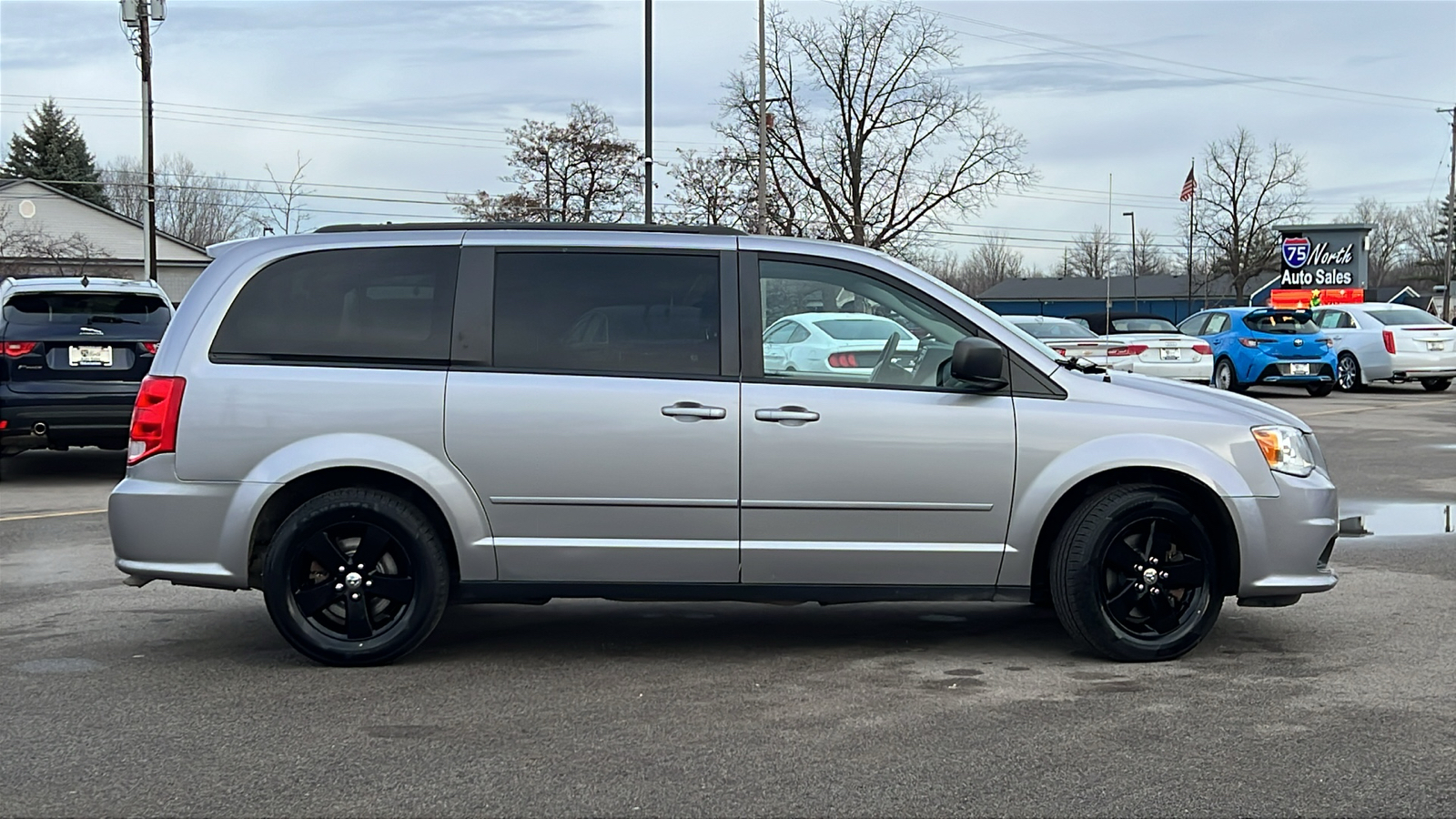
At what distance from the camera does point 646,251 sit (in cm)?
585

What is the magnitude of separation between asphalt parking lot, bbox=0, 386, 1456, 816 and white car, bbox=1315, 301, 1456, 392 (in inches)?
775

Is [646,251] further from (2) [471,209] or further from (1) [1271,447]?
(2) [471,209]

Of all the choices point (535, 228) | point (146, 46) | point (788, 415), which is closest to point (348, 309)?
point (535, 228)

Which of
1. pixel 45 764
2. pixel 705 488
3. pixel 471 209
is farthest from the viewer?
pixel 471 209

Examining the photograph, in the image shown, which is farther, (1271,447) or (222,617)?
(222,617)

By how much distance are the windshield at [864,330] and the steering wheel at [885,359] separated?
24 mm

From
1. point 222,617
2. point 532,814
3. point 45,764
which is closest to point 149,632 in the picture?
point 222,617

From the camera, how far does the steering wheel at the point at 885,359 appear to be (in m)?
5.77

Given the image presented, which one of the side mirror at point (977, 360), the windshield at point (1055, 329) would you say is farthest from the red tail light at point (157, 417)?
the windshield at point (1055, 329)

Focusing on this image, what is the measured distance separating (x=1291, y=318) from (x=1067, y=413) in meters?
21.2

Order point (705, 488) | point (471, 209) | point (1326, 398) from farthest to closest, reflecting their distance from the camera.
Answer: point (471, 209), point (1326, 398), point (705, 488)

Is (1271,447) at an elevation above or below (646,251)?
below

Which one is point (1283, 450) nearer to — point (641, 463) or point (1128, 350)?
point (641, 463)

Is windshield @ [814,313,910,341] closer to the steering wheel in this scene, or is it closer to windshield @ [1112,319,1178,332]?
the steering wheel
